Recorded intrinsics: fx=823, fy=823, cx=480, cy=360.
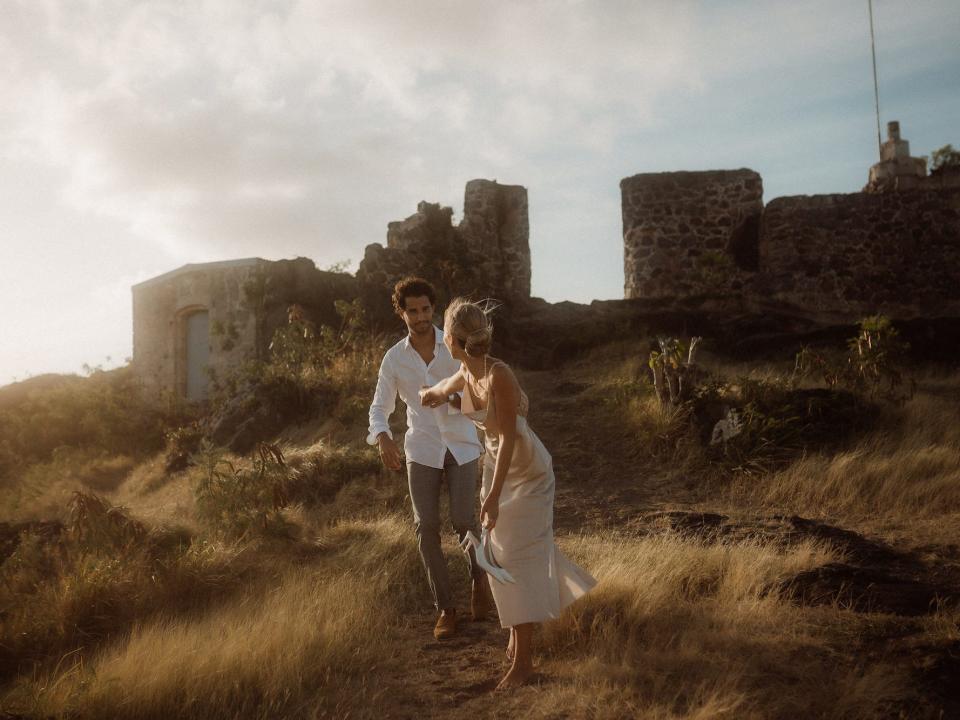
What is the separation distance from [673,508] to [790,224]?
10.2m

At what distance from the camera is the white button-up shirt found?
4.57 meters

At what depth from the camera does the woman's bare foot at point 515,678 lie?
3752 mm

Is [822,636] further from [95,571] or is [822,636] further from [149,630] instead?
[95,571]

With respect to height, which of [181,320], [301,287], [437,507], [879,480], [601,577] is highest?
[301,287]

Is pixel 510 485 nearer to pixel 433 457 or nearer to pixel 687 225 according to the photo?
pixel 433 457

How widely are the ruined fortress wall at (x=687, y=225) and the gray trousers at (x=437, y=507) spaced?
12.2 m

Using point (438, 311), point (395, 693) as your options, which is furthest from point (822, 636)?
point (438, 311)

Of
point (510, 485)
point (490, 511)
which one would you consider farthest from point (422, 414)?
point (490, 511)

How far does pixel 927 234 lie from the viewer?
15820mm

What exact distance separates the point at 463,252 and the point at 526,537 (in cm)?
1224

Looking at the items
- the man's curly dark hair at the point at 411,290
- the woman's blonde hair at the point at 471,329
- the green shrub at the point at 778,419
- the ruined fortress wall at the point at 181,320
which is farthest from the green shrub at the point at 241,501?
the ruined fortress wall at the point at 181,320

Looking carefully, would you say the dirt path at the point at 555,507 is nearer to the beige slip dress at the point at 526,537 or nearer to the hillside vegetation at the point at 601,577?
the hillside vegetation at the point at 601,577

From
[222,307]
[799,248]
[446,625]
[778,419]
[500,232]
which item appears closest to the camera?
[446,625]

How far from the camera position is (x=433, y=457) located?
15.1ft
